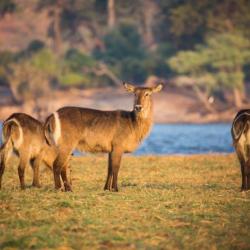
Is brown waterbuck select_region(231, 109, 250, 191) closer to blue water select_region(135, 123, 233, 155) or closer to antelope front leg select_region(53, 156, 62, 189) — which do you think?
antelope front leg select_region(53, 156, 62, 189)

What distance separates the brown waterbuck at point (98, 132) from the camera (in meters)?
10.4

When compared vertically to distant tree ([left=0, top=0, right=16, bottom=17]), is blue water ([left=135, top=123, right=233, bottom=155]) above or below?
below

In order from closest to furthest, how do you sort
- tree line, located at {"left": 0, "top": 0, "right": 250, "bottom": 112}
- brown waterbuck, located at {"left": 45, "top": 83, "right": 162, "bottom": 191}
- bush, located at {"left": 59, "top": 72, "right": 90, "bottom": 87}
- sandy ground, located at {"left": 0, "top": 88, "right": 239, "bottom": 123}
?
1. brown waterbuck, located at {"left": 45, "top": 83, "right": 162, "bottom": 191}
2. sandy ground, located at {"left": 0, "top": 88, "right": 239, "bottom": 123}
3. tree line, located at {"left": 0, "top": 0, "right": 250, "bottom": 112}
4. bush, located at {"left": 59, "top": 72, "right": 90, "bottom": 87}

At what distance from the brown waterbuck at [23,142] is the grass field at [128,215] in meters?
0.39

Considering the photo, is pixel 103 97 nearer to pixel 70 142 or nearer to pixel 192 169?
pixel 192 169

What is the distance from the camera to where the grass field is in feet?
23.6

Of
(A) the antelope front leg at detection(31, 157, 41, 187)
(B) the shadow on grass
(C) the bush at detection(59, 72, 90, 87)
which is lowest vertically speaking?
(B) the shadow on grass

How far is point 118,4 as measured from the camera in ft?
204

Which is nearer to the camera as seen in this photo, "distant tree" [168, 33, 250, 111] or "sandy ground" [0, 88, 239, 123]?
"distant tree" [168, 33, 250, 111]

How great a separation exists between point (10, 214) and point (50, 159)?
3.42 m

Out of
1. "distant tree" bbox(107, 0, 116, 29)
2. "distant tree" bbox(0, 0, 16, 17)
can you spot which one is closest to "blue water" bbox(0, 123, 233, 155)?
"distant tree" bbox(107, 0, 116, 29)

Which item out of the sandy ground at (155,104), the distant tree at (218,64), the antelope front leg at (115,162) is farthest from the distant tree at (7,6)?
the antelope front leg at (115,162)

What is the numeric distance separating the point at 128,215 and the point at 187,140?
2636 centimetres

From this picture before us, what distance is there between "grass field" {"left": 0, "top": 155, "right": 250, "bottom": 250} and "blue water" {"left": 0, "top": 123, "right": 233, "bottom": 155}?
47.0ft
